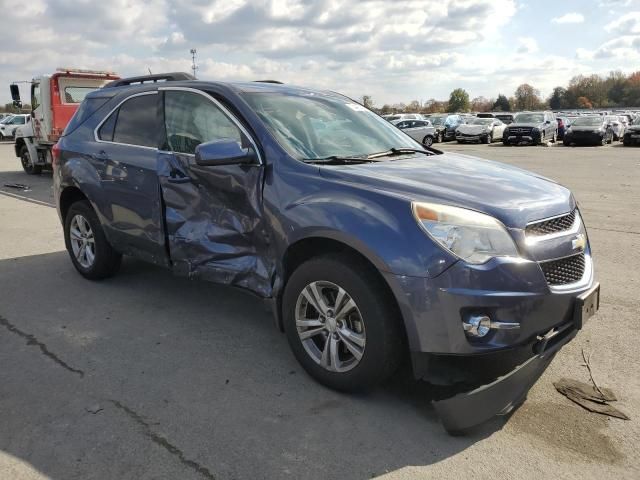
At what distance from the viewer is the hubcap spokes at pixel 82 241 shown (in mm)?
5348

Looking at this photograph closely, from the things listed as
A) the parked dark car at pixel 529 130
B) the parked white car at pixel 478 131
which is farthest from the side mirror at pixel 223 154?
the parked white car at pixel 478 131

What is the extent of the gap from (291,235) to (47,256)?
4429 mm

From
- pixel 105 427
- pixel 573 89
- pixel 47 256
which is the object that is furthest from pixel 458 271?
pixel 573 89

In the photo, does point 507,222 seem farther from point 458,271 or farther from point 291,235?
point 291,235

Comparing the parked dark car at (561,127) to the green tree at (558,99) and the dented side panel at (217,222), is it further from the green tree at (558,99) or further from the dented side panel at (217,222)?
the green tree at (558,99)

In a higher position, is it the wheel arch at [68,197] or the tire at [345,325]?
the wheel arch at [68,197]

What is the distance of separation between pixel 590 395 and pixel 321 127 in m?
2.45

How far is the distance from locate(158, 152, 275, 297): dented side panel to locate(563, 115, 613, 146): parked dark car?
2821 centimetres

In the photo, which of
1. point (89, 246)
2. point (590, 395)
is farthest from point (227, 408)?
point (89, 246)

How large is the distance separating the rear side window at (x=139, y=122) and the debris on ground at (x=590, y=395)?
11.2 feet

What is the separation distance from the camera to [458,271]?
2725 mm

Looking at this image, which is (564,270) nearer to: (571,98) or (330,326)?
(330,326)

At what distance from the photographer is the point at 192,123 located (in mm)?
4199

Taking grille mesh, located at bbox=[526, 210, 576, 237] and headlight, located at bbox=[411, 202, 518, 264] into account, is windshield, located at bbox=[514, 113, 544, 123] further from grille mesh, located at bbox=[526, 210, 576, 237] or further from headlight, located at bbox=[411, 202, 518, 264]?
headlight, located at bbox=[411, 202, 518, 264]
